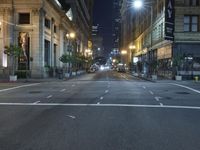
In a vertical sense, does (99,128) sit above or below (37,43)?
below

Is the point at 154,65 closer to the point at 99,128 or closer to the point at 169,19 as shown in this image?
the point at 169,19

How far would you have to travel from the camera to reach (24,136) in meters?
10.8

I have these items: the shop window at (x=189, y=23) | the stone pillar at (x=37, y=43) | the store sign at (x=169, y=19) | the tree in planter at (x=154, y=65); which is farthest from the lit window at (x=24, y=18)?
the shop window at (x=189, y=23)

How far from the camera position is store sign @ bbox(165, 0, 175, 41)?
190 ft

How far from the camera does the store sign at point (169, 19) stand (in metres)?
57.8

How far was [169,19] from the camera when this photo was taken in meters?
58.9

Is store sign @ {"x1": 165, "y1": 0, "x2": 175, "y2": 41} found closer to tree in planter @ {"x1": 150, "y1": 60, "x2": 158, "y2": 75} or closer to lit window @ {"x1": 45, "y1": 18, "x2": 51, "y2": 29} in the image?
tree in planter @ {"x1": 150, "y1": 60, "x2": 158, "y2": 75}

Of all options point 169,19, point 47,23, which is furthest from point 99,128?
point 47,23

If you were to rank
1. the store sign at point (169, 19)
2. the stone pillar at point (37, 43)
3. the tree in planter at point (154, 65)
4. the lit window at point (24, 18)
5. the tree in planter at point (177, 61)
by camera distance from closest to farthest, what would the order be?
the tree in planter at point (177, 61) → the store sign at point (169, 19) → the stone pillar at point (37, 43) → the lit window at point (24, 18) → the tree in planter at point (154, 65)

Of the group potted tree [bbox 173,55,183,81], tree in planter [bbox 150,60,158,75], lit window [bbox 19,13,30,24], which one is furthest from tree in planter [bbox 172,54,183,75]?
lit window [bbox 19,13,30,24]

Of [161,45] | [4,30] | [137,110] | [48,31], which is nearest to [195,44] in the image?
[161,45]

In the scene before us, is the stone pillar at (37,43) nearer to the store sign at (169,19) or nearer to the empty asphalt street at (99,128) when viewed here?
the store sign at (169,19)

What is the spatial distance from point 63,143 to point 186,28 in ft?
175

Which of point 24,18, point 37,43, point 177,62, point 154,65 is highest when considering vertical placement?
point 24,18
